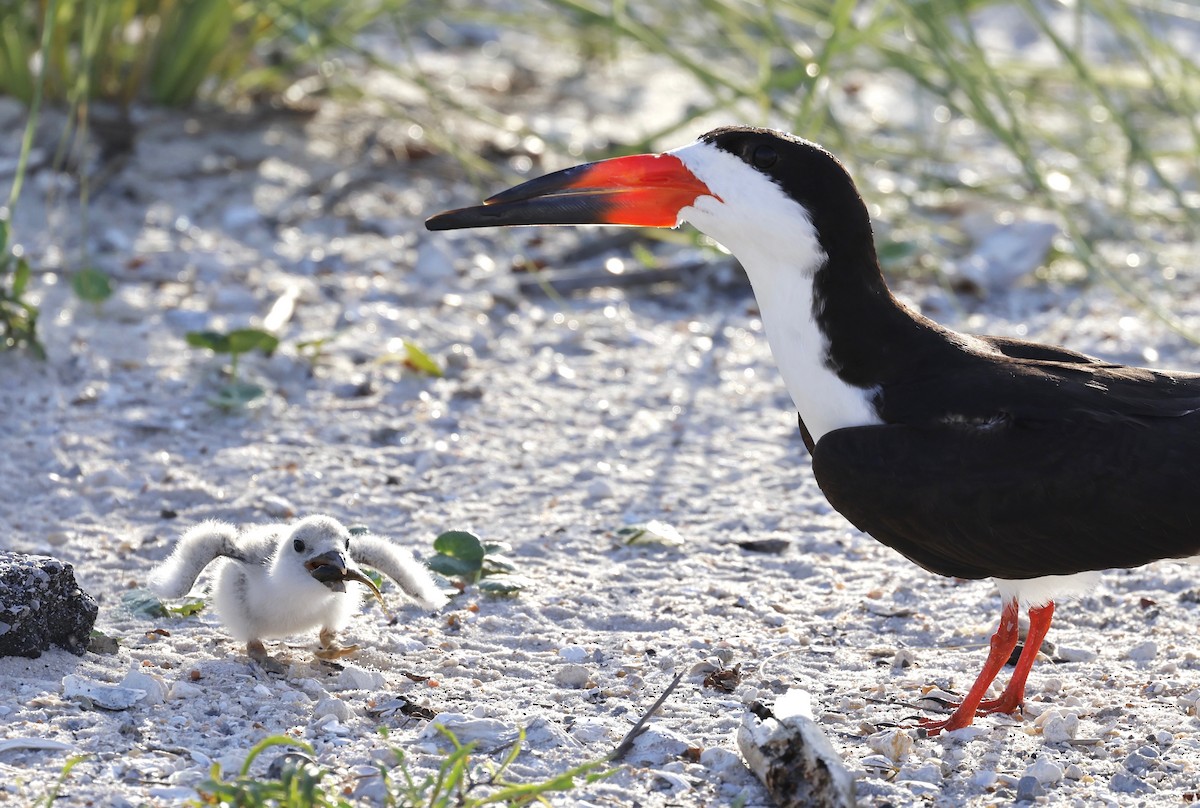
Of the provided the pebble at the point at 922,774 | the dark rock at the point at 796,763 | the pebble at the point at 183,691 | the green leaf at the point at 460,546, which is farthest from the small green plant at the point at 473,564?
the pebble at the point at 922,774

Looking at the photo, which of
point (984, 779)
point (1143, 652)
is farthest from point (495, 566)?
point (1143, 652)

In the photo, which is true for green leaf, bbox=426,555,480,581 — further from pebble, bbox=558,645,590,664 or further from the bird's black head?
the bird's black head

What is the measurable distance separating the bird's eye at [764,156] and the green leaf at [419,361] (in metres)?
2.05

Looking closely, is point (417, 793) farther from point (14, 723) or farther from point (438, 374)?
point (438, 374)

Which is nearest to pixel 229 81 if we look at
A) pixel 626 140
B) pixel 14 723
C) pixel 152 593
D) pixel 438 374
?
pixel 626 140

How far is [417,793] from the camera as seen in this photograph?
2.46m

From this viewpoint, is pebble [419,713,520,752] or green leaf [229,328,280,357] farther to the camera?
green leaf [229,328,280,357]

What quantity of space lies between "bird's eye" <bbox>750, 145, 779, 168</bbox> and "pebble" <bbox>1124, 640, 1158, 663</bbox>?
4.70 feet

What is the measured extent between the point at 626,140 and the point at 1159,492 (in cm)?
420

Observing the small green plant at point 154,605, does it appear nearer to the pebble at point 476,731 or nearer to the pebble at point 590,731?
the pebble at point 476,731

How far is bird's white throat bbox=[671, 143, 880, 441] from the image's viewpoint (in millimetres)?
3148

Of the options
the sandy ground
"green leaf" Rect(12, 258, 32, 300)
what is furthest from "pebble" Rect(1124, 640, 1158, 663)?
"green leaf" Rect(12, 258, 32, 300)

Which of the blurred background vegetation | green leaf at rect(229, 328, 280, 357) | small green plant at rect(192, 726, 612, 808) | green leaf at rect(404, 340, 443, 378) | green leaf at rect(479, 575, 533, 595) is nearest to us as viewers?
small green plant at rect(192, 726, 612, 808)

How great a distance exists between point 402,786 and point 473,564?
103 centimetres
